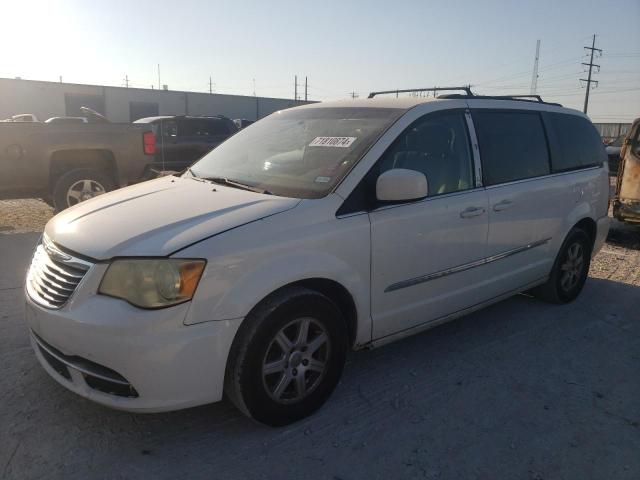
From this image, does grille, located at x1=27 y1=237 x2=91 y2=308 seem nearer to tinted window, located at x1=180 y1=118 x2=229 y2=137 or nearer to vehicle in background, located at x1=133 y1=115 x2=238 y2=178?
vehicle in background, located at x1=133 y1=115 x2=238 y2=178

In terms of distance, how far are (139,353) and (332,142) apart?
1731mm

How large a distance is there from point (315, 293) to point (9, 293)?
11.0ft

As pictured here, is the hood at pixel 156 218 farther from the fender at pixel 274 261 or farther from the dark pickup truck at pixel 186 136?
the dark pickup truck at pixel 186 136

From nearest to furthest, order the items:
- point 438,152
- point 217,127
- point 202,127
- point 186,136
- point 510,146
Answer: point 438,152 < point 510,146 < point 186,136 < point 202,127 < point 217,127

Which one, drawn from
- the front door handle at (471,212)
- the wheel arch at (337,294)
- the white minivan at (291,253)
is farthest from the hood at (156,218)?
the front door handle at (471,212)

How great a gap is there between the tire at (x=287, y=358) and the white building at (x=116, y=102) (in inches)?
1450

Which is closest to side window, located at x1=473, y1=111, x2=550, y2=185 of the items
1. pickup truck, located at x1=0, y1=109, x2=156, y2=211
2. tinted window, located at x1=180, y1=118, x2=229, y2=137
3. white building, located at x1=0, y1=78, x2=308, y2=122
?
pickup truck, located at x1=0, y1=109, x2=156, y2=211

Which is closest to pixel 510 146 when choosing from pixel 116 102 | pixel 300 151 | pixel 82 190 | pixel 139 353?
pixel 300 151

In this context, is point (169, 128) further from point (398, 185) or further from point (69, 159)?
point (398, 185)

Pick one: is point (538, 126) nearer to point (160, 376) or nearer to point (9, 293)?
point (160, 376)

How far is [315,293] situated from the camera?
2.75 metres

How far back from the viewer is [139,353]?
233 cm

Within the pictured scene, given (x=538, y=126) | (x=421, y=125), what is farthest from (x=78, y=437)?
(x=538, y=126)

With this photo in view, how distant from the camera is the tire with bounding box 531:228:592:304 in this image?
4.67m
